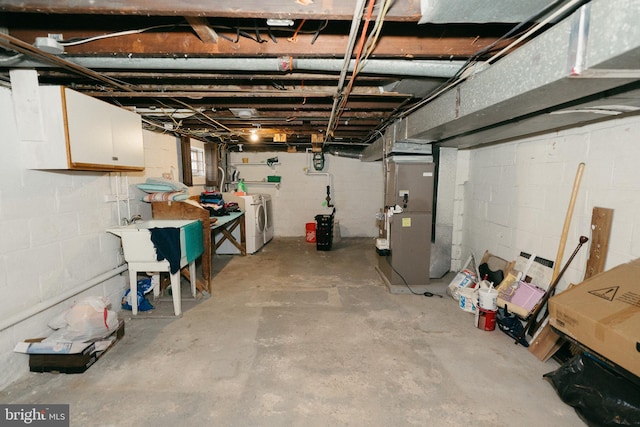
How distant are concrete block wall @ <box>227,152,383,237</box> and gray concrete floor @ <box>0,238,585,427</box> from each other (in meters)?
3.54

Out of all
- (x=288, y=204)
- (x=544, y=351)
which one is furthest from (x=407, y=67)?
(x=288, y=204)

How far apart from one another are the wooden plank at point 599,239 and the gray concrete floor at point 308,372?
2.76ft

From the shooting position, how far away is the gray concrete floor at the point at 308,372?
1.66 m

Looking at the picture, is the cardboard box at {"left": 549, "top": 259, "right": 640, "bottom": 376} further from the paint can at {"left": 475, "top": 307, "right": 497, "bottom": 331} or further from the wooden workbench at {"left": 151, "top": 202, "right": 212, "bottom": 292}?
the wooden workbench at {"left": 151, "top": 202, "right": 212, "bottom": 292}

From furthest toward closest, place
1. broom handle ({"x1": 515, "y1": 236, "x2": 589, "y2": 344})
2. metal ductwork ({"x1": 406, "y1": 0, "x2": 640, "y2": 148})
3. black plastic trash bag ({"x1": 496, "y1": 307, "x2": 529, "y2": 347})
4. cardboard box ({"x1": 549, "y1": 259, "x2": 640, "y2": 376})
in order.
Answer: black plastic trash bag ({"x1": 496, "y1": 307, "x2": 529, "y2": 347})
broom handle ({"x1": 515, "y1": 236, "x2": 589, "y2": 344})
cardboard box ({"x1": 549, "y1": 259, "x2": 640, "y2": 376})
metal ductwork ({"x1": 406, "y1": 0, "x2": 640, "y2": 148})

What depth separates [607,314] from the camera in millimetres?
1589

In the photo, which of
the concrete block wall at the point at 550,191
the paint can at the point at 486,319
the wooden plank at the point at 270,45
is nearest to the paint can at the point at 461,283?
the concrete block wall at the point at 550,191

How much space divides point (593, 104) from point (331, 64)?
5.25 feet

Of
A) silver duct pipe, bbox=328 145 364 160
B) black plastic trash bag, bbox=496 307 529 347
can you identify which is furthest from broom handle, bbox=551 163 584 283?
silver duct pipe, bbox=328 145 364 160

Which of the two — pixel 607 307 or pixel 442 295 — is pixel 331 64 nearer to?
pixel 607 307

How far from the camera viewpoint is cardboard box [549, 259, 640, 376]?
1443mm

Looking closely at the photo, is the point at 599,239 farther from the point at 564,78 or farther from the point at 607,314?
the point at 564,78

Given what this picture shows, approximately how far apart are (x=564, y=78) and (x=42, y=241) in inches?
135

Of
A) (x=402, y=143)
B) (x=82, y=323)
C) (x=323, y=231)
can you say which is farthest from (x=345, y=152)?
(x=82, y=323)
